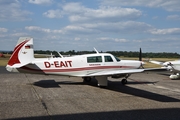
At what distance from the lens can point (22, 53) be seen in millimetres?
11391

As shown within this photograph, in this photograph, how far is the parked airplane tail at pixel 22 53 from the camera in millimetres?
11255

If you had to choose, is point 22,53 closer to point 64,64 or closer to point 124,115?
point 64,64

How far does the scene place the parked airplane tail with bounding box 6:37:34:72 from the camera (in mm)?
11255

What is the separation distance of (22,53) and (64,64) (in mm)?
2381

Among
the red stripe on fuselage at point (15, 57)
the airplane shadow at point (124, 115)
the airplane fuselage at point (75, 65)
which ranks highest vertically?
the red stripe on fuselage at point (15, 57)

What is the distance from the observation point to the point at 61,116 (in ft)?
20.6

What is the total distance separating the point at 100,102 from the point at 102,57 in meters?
4.34

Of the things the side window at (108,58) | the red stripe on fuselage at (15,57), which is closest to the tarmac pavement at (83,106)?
the red stripe on fuselage at (15,57)

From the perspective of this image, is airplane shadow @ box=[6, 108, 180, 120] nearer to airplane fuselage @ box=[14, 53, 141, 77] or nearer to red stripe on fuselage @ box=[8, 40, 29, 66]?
airplane fuselage @ box=[14, 53, 141, 77]

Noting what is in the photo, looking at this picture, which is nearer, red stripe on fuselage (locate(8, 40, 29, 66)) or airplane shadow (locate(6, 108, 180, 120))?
airplane shadow (locate(6, 108, 180, 120))

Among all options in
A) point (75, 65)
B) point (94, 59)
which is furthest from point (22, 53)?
point (94, 59)

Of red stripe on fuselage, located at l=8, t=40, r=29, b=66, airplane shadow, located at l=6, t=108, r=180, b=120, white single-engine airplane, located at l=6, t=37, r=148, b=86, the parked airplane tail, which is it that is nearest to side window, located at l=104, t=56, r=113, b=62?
white single-engine airplane, located at l=6, t=37, r=148, b=86

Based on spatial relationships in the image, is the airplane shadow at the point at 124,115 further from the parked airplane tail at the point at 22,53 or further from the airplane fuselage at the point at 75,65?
the parked airplane tail at the point at 22,53

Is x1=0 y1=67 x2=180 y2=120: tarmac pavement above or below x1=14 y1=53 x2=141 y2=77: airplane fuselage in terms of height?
below
